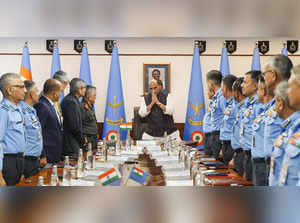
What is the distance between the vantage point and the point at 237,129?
3.32 meters

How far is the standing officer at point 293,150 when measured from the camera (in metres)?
1.59

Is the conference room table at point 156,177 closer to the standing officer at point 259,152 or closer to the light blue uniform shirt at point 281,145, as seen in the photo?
the standing officer at point 259,152

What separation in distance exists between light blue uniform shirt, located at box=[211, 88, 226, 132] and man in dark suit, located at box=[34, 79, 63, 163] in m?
1.81

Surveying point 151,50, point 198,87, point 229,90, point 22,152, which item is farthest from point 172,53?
point 22,152

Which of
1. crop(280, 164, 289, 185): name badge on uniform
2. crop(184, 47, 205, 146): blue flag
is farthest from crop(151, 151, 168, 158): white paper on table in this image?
crop(184, 47, 205, 146): blue flag

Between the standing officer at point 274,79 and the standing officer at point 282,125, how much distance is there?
0.46 ft

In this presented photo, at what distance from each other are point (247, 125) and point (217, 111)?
1.31 metres

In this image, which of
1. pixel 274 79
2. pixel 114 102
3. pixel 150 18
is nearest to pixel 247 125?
pixel 274 79

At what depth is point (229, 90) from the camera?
12.7ft

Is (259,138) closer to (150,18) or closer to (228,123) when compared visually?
(228,123)

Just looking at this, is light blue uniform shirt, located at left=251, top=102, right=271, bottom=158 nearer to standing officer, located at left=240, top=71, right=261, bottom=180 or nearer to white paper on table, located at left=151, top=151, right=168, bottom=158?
standing officer, located at left=240, top=71, right=261, bottom=180

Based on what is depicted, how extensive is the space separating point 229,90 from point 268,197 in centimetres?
373

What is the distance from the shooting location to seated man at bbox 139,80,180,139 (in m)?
5.06

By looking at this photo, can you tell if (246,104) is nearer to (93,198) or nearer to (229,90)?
(229,90)
